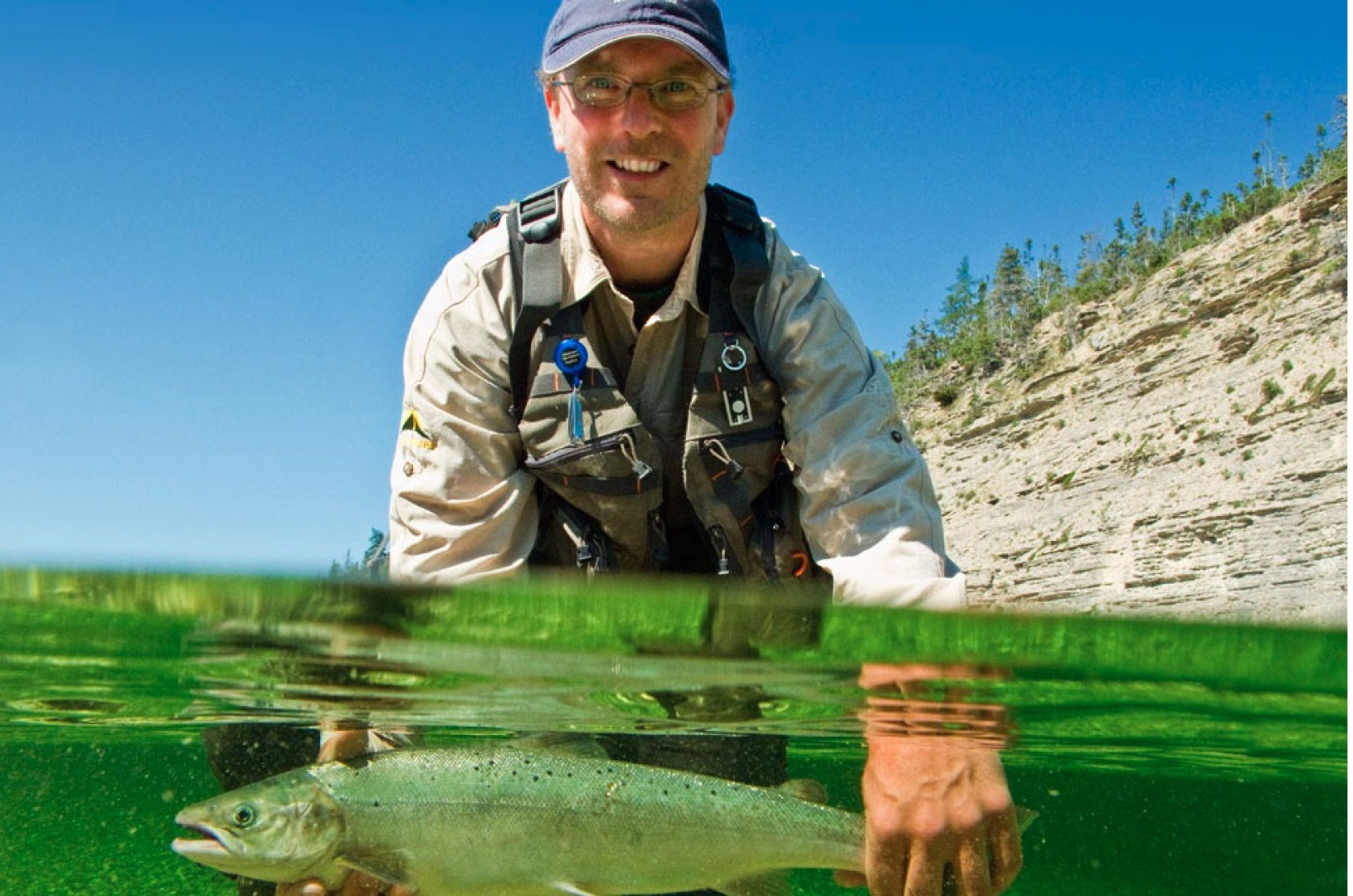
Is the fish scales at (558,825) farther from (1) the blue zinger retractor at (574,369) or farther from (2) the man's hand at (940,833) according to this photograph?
→ (1) the blue zinger retractor at (574,369)

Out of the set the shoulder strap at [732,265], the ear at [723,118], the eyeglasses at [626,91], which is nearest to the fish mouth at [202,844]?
the shoulder strap at [732,265]

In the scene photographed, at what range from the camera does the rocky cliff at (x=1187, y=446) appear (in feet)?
174

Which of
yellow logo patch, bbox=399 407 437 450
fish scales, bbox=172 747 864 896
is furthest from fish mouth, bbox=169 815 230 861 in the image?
yellow logo patch, bbox=399 407 437 450

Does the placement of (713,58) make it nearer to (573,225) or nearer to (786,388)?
(573,225)

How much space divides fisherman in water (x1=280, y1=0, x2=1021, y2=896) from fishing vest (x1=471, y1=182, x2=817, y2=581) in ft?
0.03

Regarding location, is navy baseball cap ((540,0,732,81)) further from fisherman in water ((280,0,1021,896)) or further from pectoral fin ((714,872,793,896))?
pectoral fin ((714,872,793,896))

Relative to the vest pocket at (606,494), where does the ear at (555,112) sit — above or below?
above

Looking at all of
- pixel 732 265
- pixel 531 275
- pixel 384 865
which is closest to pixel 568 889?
pixel 384 865

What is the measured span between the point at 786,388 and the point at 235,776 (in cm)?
400

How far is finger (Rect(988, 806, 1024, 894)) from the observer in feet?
14.5

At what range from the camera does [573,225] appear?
5.87 m

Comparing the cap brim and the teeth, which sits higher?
the cap brim

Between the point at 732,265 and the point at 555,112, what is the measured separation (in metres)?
1.10

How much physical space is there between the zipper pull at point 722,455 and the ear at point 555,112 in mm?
1462
